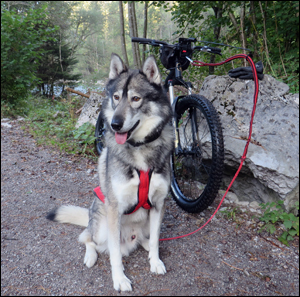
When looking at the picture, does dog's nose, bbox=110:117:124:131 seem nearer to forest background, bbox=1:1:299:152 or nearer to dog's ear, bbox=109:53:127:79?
dog's ear, bbox=109:53:127:79

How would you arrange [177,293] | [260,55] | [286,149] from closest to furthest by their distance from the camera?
[177,293], [286,149], [260,55]

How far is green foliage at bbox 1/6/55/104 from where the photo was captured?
268 inches

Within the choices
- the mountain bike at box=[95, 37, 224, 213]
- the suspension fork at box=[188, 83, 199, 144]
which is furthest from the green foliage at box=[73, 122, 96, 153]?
the suspension fork at box=[188, 83, 199, 144]

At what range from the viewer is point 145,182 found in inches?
77.1

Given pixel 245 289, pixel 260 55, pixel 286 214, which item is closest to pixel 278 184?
pixel 286 214

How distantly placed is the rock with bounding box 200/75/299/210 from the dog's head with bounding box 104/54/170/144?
1349 mm

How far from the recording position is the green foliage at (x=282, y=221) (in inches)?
93.1

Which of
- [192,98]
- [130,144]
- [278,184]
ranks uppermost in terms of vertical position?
[192,98]

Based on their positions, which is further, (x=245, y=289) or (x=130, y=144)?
(x=130, y=144)

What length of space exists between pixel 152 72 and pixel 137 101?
330 mm

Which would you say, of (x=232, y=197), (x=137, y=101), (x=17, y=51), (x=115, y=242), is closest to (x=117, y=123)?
(x=137, y=101)

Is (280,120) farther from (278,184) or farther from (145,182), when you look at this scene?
(145,182)

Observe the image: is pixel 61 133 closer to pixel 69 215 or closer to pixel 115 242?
pixel 69 215

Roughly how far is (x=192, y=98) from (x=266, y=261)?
1.91 metres
